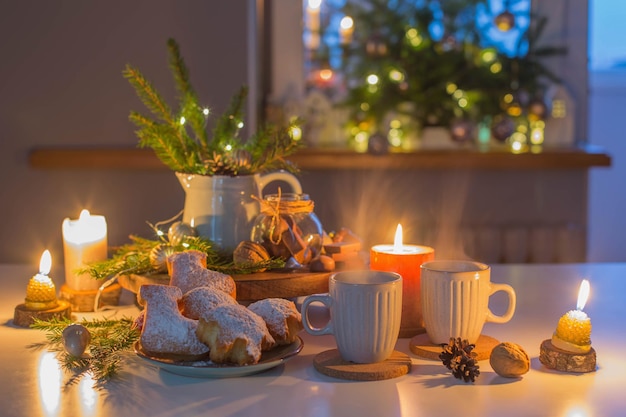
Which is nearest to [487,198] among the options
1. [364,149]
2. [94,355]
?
[364,149]

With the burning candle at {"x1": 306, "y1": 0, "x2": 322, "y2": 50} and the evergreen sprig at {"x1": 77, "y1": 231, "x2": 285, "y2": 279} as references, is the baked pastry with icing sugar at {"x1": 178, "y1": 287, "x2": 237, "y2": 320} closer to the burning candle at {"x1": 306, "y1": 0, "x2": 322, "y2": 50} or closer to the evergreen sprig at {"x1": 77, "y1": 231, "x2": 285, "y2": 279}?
the evergreen sprig at {"x1": 77, "y1": 231, "x2": 285, "y2": 279}

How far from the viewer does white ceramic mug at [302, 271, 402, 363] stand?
3.14 feet

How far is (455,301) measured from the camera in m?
1.03

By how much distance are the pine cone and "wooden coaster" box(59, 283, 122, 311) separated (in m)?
0.56

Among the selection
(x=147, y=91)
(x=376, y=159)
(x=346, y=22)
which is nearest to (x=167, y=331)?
(x=147, y=91)

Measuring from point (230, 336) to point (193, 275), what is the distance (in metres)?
0.18

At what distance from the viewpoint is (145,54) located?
8.71 feet

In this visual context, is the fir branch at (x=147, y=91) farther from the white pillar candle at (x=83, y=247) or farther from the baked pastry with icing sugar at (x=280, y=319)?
the baked pastry with icing sugar at (x=280, y=319)

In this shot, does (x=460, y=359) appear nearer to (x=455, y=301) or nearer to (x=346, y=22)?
(x=455, y=301)

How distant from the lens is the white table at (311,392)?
85cm

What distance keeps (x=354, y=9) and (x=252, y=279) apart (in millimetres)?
1993

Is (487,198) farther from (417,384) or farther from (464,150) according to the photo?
(417,384)

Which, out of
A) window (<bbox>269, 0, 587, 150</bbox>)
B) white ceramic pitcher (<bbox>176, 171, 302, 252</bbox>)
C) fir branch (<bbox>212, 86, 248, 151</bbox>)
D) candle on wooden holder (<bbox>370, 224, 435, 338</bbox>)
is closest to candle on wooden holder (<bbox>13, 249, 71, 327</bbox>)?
white ceramic pitcher (<bbox>176, 171, 302, 252</bbox>)

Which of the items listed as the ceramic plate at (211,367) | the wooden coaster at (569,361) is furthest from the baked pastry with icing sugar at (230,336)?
the wooden coaster at (569,361)
